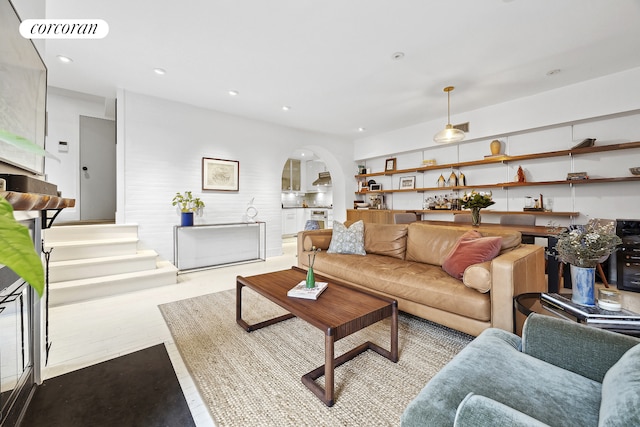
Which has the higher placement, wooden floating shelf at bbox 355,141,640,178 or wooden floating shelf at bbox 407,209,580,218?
wooden floating shelf at bbox 355,141,640,178

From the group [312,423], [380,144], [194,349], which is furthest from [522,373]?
[380,144]

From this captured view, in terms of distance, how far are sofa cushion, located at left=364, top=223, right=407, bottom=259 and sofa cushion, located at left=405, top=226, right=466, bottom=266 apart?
0.26 ft

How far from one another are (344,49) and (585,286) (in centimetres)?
292

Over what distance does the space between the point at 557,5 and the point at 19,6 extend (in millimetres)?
3797

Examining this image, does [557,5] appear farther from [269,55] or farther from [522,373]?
[522,373]

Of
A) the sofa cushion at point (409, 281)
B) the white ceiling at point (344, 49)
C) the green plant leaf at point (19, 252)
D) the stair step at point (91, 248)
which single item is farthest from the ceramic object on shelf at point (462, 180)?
the green plant leaf at point (19, 252)

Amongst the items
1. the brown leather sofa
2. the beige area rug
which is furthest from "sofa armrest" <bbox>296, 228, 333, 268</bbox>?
the beige area rug

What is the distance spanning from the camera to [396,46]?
2.94 meters

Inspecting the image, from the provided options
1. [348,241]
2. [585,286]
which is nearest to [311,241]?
[348,241]

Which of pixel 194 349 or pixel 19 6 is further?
pixel 194 349

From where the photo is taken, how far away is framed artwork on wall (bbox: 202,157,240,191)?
4.77 metres

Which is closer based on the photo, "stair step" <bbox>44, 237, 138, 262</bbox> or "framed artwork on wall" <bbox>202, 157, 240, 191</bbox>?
"stair step" <bbox>44, 237, 138, 262</bbox>

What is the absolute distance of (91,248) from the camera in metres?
3.52

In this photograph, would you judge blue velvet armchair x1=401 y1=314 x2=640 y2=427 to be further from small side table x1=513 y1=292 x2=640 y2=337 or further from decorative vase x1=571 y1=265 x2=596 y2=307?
decorative vase x1=571 y1=265 x2=596 y2=307
